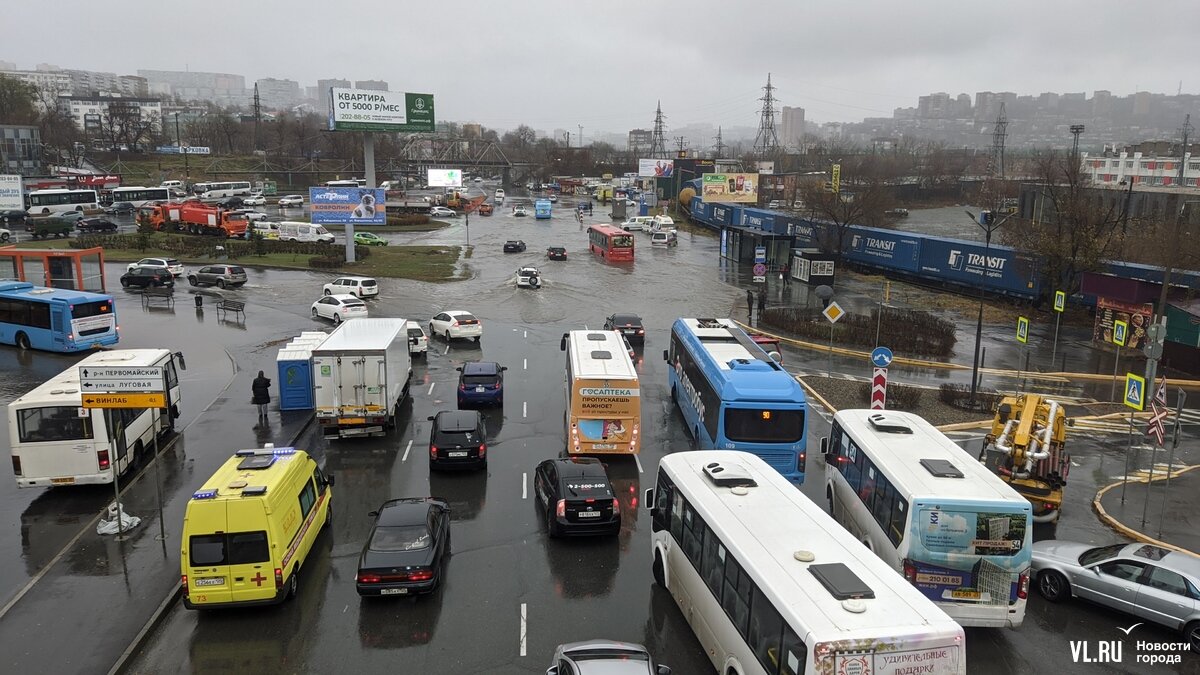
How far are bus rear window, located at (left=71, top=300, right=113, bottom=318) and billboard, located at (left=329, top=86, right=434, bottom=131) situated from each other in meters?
28.0

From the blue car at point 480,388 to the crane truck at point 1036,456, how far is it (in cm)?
1450

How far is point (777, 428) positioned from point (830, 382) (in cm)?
1225

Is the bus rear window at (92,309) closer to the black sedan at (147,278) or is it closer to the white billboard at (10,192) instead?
the black sedan at (147,278)

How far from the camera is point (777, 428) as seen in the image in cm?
1877

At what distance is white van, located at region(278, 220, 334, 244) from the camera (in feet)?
221

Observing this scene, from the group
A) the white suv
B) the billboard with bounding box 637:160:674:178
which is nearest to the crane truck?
the white suv

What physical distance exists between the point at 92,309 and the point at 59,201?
60242mm

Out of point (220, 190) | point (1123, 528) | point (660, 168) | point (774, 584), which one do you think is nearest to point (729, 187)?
point (660, 168)

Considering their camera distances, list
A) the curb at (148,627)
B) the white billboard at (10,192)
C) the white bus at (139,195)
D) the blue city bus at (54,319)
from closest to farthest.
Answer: the curb at (148,627) < the blue city bus at (54,319) < the white billboard at (10,192) < the white bus at (139,195)

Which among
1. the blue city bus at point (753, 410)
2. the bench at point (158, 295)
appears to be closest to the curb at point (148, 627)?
the blue city bus at point (753, 410)

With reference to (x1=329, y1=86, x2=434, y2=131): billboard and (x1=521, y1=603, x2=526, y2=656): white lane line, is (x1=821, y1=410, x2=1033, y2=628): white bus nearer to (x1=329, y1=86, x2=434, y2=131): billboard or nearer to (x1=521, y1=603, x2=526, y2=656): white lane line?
(x1=521, y1=603, x2=526, y2=656): white lane line

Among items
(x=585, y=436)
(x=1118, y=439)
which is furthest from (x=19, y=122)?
(x=1118, y=439)

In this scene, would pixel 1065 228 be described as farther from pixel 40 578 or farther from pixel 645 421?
pixel 40 578

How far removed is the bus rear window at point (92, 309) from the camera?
3141 cm
